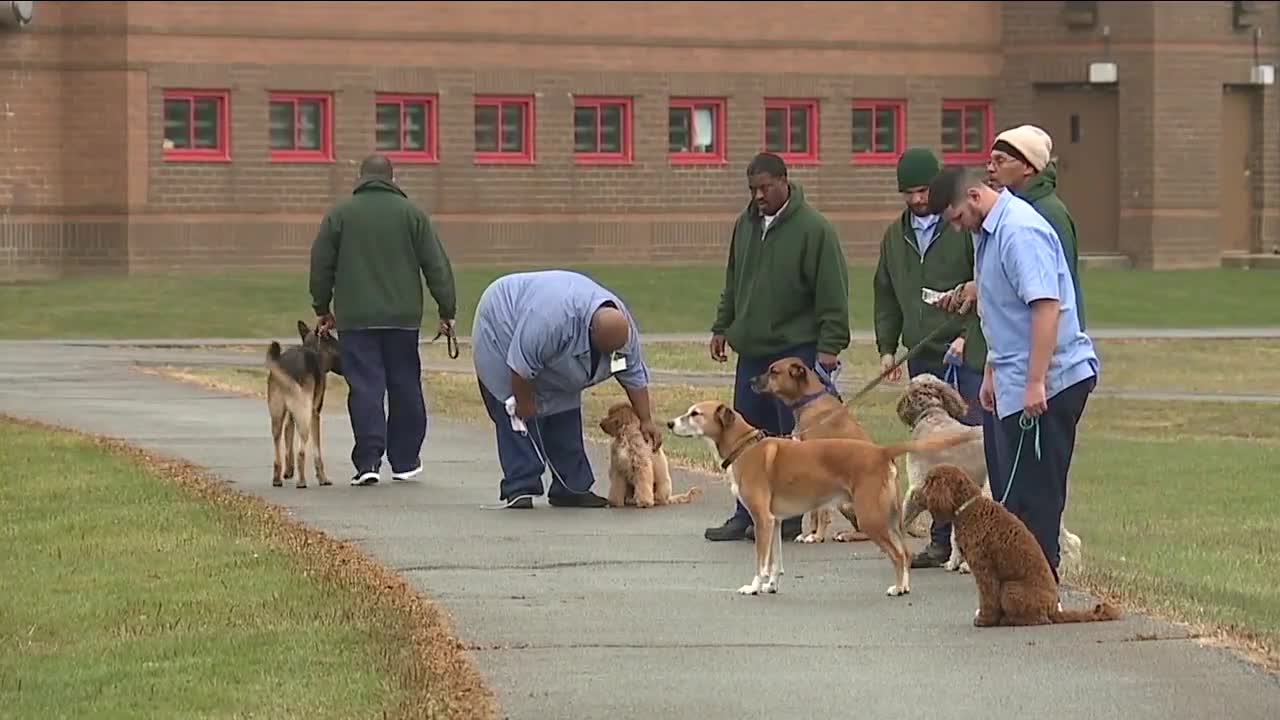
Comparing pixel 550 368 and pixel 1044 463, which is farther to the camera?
pixel 550 368

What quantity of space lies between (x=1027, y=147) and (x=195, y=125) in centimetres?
3221

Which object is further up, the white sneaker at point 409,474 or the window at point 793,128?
the window at point 793,128

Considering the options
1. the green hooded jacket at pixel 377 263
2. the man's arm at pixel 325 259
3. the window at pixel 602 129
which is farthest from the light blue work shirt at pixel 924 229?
the window at pixel 602 129

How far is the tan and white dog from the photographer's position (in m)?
11.4

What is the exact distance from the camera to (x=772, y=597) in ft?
37.7

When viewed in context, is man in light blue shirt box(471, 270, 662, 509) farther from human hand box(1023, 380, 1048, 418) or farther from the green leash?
human hand box(1023, 380, 1048, 418)

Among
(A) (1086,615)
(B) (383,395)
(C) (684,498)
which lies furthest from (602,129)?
(A) (1086,615)

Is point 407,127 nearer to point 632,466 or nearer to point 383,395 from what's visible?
point 383,395

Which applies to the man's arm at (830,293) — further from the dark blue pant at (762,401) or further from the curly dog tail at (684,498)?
the curly dog tail at (684,498)

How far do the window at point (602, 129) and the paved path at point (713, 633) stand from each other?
95.2 feet

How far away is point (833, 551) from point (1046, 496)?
2434 mm

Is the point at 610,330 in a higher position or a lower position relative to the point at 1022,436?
higher

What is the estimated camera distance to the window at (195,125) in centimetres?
4138

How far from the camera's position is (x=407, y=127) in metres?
43.2
